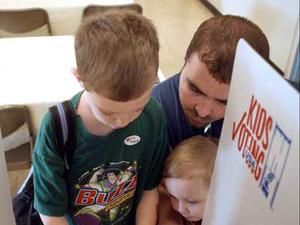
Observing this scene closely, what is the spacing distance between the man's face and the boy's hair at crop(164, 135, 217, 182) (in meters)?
0.07

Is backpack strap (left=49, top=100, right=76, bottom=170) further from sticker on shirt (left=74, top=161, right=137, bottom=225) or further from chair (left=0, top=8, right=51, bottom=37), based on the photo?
chair (left=0, top=8, right=51, bottom=37)

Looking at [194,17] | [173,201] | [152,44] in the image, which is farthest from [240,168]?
[194,17]

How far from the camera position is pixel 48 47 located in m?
1.85

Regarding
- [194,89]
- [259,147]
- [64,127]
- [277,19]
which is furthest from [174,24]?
[259,147]

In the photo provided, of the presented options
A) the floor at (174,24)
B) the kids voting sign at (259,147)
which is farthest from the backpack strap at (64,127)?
the floor at (174,24)

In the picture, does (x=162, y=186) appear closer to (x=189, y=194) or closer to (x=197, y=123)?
(x=189, y=194)

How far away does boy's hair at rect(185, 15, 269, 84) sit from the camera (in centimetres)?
89

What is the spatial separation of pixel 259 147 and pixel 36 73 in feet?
4.29

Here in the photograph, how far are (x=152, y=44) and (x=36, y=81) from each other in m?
1.01

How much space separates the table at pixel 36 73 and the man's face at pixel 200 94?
2.07 feet

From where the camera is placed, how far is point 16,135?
63.2 inches

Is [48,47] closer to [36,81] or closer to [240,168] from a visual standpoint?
[36,81]

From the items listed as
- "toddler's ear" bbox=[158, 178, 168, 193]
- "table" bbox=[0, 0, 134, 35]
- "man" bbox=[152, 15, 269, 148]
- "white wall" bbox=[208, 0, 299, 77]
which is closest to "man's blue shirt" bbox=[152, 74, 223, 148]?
"man" bbox=[152, 15, 269, 148]

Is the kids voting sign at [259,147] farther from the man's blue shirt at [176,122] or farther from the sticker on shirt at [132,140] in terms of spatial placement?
the man's blue shirt at [176,122]
